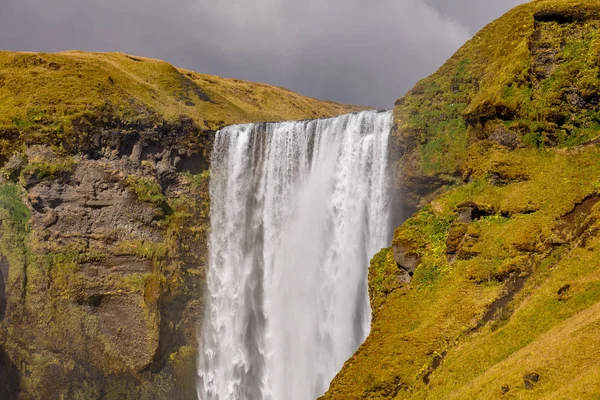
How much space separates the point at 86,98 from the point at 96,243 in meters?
10.9

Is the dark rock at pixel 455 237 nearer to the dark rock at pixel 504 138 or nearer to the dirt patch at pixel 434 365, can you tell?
the dirt patch at pixel 434 365

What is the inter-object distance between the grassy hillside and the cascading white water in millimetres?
7151

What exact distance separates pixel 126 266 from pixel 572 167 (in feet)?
90.4

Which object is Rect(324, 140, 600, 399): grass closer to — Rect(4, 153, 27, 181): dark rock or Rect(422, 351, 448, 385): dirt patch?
Rect(422, 351, 448, 385): dirt patch

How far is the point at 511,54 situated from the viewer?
21.7 metres

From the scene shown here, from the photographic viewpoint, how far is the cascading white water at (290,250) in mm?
28797

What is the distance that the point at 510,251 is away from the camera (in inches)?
609

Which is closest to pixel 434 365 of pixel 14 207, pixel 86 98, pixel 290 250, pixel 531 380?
pixel 531 380

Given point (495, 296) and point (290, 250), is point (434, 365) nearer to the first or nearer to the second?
point (495, 296)

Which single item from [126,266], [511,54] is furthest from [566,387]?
[126,266]

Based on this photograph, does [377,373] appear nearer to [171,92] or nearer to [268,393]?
[268,393]

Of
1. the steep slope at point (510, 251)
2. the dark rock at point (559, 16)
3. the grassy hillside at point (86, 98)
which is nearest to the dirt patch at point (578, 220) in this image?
the steep slope at point (510, 251)

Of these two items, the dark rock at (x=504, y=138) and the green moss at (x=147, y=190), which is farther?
the green moss at (x=147, y=190)

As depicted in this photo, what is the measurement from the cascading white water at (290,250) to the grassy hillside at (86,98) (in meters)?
7.15
